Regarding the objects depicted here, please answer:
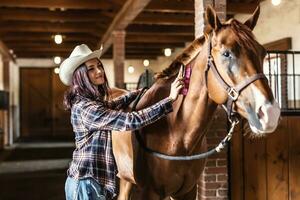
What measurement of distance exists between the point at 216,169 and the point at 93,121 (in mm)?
1785

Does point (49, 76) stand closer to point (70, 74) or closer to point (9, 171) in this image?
point (9, 171)

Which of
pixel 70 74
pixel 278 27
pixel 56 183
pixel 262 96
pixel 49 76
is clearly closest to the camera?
pixel 262 96

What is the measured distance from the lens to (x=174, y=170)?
1.90 meters

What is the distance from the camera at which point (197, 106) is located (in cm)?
180

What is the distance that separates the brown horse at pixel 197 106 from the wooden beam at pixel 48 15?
220 inches

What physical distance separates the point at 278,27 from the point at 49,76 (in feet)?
29.7

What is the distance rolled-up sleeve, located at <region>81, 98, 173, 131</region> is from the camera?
1.66m

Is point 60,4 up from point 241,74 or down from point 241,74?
up

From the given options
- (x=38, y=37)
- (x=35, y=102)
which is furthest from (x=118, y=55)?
(x=35, y=102)

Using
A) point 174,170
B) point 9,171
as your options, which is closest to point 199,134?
point 174,170

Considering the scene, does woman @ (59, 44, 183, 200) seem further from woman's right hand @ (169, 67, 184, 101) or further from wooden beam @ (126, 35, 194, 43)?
wooden beam @ (126, 35, 194, 43)

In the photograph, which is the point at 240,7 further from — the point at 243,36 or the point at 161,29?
the point at 243,36

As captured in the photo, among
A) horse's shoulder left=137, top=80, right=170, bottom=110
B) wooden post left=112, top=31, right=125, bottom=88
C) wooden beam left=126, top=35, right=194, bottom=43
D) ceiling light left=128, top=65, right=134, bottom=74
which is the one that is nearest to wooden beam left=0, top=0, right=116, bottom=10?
wooden post left=112, top=31, right=125, bottom=88

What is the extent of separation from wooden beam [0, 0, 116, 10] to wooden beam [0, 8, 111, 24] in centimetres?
86
